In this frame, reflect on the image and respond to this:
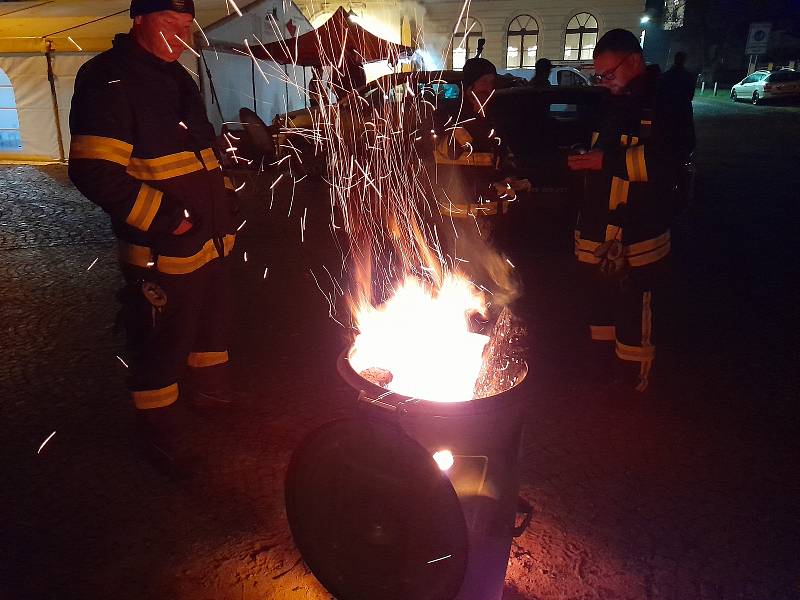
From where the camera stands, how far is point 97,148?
2.41 meters

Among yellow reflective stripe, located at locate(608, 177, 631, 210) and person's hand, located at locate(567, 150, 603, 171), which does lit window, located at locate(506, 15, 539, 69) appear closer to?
person's hand, located at locate(567, 150, 603, 171)

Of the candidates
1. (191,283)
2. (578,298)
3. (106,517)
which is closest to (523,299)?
(578,298)

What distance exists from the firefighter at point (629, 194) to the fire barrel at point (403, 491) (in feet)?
5.64

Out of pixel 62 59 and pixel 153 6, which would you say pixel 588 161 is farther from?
pixel 62 59

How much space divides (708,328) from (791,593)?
2.76 metres

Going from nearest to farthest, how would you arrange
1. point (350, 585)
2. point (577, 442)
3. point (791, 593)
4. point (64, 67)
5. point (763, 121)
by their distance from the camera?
point (350, 585) → point (791, 593) → point (577, 442) → point (64, 67) → point (763, 121)

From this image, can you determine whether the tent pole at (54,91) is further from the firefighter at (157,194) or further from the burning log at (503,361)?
the burning log at (503,361)

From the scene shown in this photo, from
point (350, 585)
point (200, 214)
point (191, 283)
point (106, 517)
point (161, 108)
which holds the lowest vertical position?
point (106, 517)

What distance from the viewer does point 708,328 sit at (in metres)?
4.75

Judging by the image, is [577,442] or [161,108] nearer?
[161,108]

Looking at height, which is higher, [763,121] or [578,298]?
[763,121]

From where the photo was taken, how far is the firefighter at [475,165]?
4742mm

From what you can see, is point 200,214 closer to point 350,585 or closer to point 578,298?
point 350,585

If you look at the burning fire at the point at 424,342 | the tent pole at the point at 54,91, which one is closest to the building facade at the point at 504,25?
the tent pole at the point at 54,91
